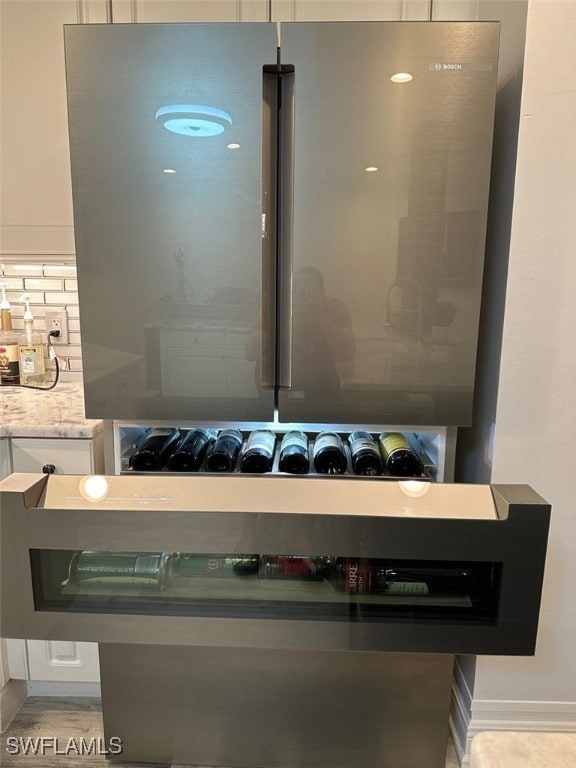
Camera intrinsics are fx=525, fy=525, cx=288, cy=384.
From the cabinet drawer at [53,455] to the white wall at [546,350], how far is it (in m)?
1.01

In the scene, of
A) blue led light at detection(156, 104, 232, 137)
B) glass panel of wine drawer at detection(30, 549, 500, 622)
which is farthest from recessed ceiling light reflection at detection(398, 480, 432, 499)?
blue led light at detection(156, 104, 232, 137)

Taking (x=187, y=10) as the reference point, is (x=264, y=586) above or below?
below

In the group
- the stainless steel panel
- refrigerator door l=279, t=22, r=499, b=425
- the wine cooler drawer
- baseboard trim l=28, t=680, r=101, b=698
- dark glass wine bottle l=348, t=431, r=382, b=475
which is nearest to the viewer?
the wine cooler drawer

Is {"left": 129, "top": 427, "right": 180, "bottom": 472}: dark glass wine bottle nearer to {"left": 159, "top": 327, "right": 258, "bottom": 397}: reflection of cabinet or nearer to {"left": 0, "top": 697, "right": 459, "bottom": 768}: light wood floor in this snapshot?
{"left": 159, "top": 327, "right": 258, "bottom": 397}: reflection of cabinet

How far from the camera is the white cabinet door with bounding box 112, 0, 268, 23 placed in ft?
4.04

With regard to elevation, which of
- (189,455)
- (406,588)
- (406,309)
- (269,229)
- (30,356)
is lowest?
(406,588)

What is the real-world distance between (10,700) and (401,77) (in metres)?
1.87

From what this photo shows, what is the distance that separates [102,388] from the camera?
1.15 m

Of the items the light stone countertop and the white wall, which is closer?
the white wall

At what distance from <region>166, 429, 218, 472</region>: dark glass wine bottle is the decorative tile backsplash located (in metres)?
0.73

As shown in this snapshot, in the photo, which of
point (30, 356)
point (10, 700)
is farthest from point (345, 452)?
point (10, 700)

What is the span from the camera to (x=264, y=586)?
0.91 meters

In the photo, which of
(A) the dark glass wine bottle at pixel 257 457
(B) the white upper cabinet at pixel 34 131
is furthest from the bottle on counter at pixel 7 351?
(A) the dark glass wine bottle at pixel 257 457

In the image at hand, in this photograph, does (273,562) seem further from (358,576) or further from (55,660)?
(55,660)
